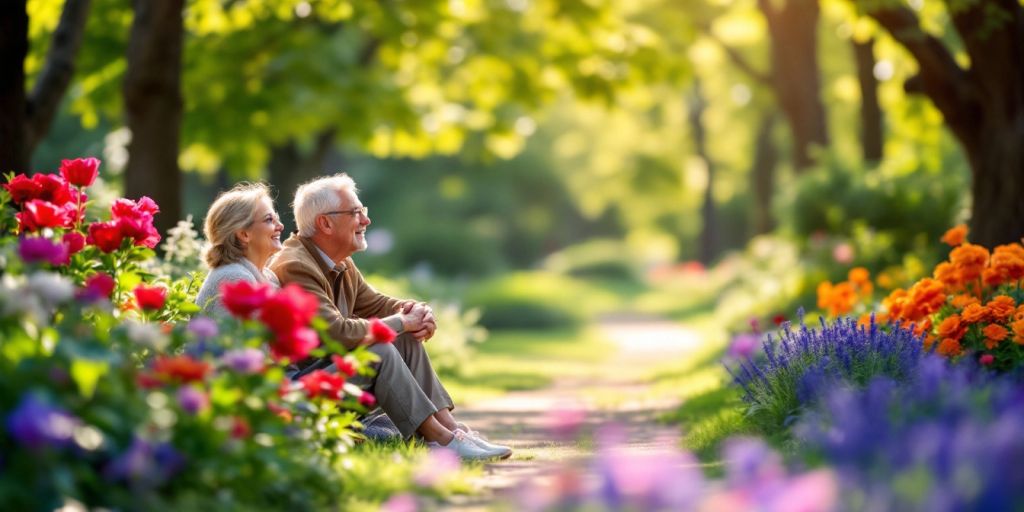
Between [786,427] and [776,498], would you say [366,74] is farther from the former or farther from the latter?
[776,498]

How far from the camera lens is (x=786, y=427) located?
605 cm

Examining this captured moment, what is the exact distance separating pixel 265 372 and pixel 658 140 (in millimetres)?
39205

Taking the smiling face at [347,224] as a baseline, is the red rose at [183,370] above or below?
below

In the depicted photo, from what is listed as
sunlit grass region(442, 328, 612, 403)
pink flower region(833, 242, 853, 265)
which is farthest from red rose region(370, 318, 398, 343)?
pink flower region(833, 242, 853, 265)

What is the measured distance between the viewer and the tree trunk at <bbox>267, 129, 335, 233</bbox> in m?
20.1

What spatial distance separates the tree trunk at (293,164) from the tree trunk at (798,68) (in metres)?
7.70

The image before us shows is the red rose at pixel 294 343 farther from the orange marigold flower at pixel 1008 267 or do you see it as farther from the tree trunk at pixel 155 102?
the tree trunk at pixel 155 102

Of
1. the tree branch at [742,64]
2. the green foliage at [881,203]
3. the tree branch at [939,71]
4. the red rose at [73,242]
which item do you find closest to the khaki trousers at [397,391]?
the red rose at [73,242]

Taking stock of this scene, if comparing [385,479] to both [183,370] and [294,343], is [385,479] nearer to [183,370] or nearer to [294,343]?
[294,343]

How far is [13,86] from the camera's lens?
8992mm

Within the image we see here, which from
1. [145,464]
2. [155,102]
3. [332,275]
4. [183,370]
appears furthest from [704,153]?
[145,464]

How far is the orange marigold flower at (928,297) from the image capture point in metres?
7.22

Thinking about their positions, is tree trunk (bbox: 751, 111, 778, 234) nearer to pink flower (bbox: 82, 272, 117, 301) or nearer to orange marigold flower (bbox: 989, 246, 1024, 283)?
orange marigold flower (bbox: 989, 246, 1024, 283)

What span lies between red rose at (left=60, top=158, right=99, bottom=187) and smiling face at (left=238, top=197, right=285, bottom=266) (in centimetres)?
80
